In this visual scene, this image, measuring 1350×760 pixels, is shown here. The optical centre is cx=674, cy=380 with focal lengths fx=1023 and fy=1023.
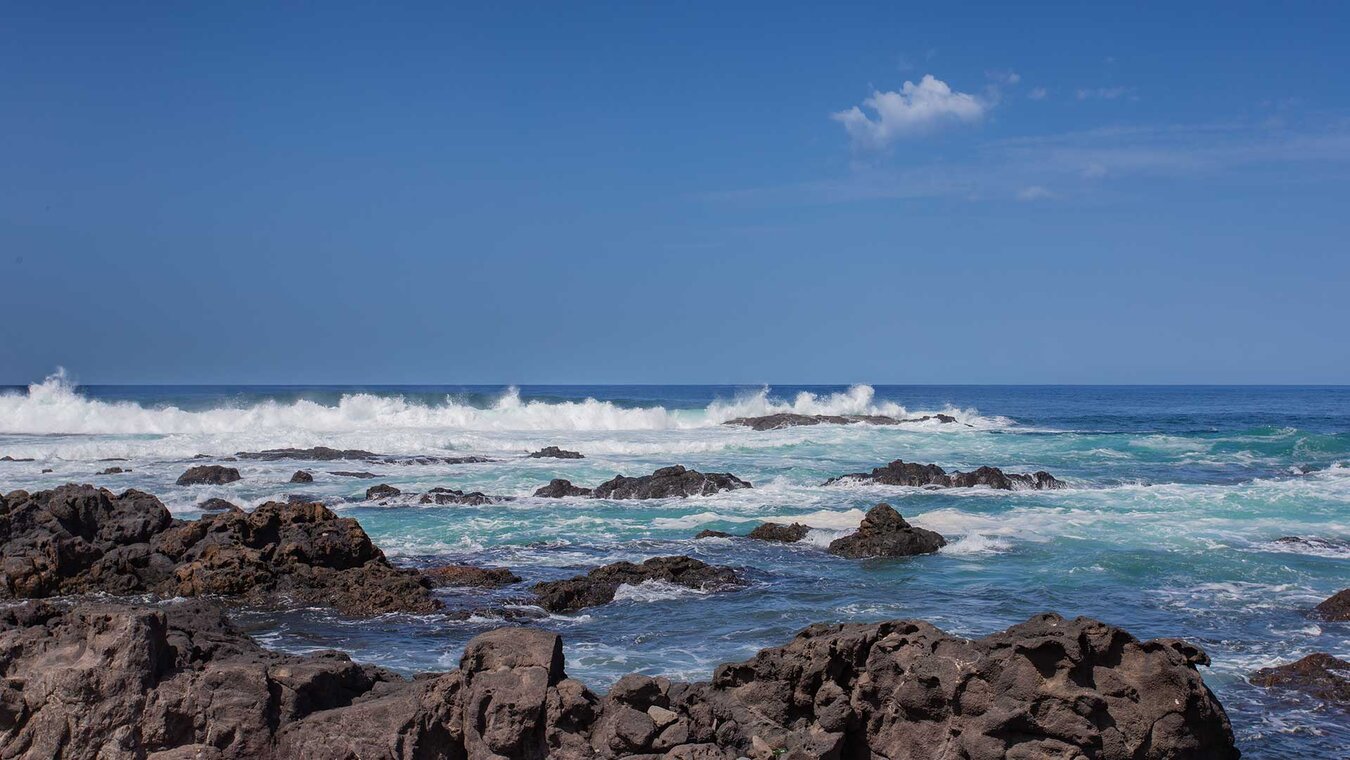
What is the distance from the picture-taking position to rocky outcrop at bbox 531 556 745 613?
39.5ft

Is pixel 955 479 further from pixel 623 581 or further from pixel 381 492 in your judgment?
pixel 623 581

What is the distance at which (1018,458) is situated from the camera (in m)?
35.6

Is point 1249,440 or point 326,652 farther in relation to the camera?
point 1249,440

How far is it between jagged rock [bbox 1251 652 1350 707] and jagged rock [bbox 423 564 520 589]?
8.55 meters

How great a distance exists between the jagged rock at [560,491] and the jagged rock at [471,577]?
31.2 ft

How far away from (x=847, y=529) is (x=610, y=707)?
1255cm

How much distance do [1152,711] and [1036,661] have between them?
0.70 meters

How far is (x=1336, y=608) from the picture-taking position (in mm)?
11570

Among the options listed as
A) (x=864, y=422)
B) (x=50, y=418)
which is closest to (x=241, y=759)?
(x=864, y=422)

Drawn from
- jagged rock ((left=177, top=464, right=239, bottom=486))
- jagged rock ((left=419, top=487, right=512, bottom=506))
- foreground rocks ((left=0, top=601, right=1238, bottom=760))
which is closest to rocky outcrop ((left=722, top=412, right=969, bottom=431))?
jagged rock ((left=419, top=487, right=512, bottom=506))

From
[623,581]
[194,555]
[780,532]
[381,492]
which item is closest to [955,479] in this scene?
[780,532]

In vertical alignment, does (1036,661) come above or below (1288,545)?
above

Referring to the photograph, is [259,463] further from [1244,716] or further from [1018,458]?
[1244,716]

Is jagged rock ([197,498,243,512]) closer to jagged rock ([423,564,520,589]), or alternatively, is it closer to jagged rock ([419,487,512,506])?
jagged rock ([419,487,512,506])
